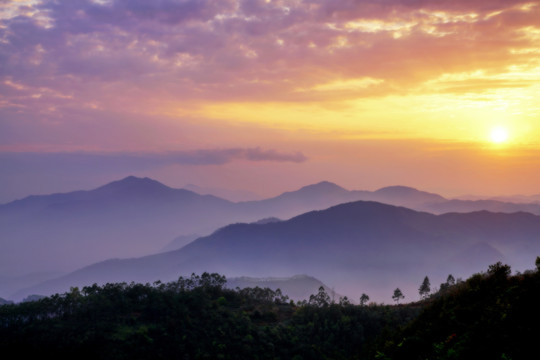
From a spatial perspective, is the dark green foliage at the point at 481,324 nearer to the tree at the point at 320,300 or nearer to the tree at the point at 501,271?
the tree at the point at 501,271

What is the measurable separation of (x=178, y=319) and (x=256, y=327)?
6.63 metres

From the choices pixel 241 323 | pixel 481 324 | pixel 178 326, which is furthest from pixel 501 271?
pixel 178 326

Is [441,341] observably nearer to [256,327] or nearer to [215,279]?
[256,327]

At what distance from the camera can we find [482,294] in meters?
21.1

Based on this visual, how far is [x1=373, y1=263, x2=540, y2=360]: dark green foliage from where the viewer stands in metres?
14.9

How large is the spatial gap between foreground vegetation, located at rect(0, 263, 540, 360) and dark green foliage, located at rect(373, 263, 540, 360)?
7cm

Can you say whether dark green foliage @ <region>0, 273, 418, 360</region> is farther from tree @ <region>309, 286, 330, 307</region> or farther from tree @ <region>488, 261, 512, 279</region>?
tree @ <region>488, 261, 512, 279</region>

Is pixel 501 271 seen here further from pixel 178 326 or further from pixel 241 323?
pixel 178 326

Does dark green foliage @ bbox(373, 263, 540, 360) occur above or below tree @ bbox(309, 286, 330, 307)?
above

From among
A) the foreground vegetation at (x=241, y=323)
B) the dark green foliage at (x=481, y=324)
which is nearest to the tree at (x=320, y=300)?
the foreground vegetation at (x=241, y=323)

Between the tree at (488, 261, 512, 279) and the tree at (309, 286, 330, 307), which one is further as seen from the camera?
the tree at (309, 286, 330, 307)

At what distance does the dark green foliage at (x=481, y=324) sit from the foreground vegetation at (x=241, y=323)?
0.07 m

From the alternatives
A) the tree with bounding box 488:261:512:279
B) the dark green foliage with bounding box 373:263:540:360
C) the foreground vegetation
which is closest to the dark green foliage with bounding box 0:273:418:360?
the foreground vegetation

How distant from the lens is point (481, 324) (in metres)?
17.0
